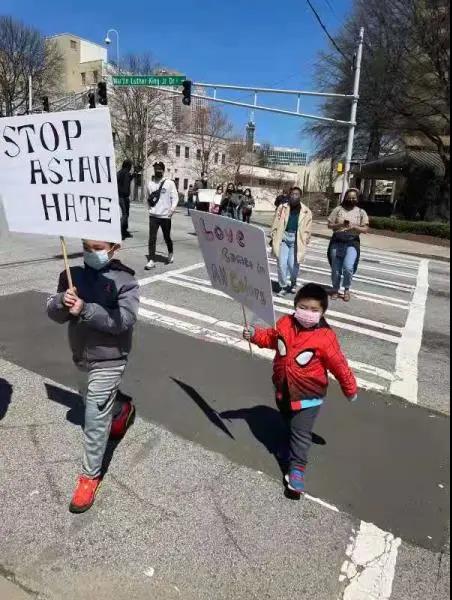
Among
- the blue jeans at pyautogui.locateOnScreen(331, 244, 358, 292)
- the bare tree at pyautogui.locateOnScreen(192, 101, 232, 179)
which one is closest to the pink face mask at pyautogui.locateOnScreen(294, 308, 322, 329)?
the blue jeans at pyautogui.locateOnScreen(331, 244, 358, 292)

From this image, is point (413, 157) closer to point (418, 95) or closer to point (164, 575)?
point (418, 95)

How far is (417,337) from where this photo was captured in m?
6.80

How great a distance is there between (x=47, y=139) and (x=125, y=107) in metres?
50.9

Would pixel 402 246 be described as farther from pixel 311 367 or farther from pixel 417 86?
pixel 311 367

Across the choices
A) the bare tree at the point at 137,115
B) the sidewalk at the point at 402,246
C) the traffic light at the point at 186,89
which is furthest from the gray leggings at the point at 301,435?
the bare tree at the point at 137,115

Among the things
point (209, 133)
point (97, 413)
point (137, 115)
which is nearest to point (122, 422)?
point (97, 413)

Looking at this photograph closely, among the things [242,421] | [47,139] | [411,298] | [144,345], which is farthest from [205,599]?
[411,298]

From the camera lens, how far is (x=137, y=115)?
4972 cm

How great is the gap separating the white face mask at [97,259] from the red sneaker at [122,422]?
116 centimetres

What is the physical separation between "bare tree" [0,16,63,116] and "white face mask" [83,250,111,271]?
176 ft

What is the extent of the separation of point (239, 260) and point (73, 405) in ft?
5.92

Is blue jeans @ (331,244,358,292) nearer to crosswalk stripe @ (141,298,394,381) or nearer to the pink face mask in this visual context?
crosswalk stripe @ (141,298,394,381)

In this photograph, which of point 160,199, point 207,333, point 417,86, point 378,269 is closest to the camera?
point 207,333

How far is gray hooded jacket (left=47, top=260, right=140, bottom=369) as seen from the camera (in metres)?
2.72
